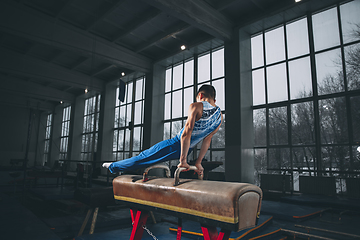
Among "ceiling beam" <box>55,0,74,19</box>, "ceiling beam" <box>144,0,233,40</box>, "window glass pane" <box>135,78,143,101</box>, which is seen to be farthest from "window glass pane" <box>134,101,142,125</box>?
"ceiling beam" <box>144,0,233,40</box>

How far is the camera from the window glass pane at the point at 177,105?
38.3ft

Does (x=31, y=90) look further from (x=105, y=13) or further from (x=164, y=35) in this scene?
(x=164, y=35)

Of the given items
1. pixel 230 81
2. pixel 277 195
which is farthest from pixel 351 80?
pixel 277 195

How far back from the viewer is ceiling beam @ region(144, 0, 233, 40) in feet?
22.9

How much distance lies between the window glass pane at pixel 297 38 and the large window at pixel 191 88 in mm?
2868

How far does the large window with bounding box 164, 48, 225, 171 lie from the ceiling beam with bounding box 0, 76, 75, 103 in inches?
308

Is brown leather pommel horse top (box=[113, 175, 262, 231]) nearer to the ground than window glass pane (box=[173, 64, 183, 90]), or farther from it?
nearer to the ground

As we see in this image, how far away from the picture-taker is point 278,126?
27.0 feet

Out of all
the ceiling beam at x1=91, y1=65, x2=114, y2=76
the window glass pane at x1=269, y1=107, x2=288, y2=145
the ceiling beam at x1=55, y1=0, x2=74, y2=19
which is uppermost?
the ceiling beam at x1=55, y1=0, x2=74, y2=19

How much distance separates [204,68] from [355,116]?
20.6 feet

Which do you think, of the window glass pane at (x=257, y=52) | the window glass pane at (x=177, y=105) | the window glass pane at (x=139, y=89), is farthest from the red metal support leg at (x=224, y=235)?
the window glass pane at (x=139, y=89)

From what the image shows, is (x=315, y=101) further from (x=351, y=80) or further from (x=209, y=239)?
(x=209, y=239)

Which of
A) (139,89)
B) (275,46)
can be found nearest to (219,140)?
(275,46)

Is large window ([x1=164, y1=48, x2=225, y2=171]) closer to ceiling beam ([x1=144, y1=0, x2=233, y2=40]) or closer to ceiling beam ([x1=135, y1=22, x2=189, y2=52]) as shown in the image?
ceiling beam ([x1=144, y1=0, x2=233, y2=40])
